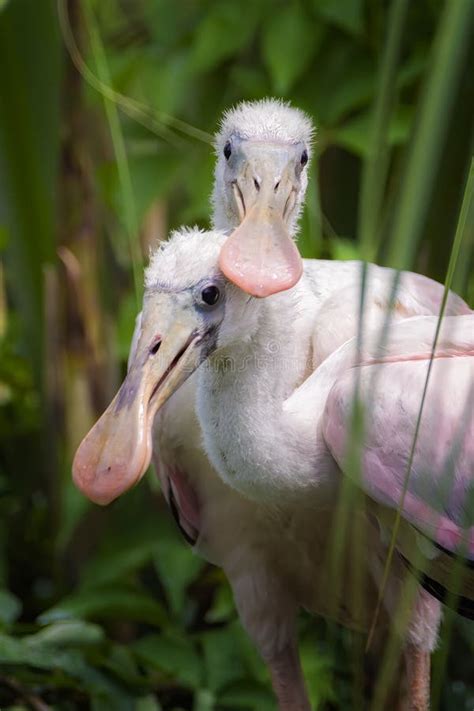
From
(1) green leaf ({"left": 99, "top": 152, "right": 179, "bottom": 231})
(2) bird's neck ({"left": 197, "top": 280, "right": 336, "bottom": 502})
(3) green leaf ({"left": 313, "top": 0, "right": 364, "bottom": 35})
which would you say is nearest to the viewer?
(2) bird's neck ({"left": 197, "top": 280, "right": 336, "bottom": 502})

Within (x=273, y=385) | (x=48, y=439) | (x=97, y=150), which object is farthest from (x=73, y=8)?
(x=273, y=385)

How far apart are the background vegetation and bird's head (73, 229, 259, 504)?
64 cm

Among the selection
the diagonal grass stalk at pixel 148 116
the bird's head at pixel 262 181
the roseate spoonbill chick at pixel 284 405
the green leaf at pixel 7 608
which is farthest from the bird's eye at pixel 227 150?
the green leaf at pixel 7 608

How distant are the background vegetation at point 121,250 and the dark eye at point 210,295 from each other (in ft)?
2.16

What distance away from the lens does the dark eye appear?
144 centimetres

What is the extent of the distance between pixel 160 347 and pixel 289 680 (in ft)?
2.45

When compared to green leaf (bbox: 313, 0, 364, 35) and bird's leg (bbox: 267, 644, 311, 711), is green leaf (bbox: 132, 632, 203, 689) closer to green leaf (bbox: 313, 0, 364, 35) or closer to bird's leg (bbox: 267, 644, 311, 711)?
bird's leg (bbox: 267, 644, 311, 711)

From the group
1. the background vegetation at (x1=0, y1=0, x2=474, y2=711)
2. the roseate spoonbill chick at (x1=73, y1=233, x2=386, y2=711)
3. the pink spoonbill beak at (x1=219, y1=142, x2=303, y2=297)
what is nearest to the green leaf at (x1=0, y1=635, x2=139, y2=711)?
the background vegetation at (x1=0, y1=0, x2=474, y2=711)

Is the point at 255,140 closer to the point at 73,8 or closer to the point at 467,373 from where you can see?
the point at 467,373

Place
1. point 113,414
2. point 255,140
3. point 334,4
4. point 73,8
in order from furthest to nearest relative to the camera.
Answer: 1. point 73,8
2. point 334,4
3. point 255,140
4. point 113,414

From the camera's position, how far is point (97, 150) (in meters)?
2.72

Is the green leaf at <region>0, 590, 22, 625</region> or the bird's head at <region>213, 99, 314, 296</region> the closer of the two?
the bird's head at <region>213, 99, 314, 296</region>

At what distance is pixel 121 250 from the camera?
109 inches

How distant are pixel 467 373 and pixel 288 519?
0.37 metres
